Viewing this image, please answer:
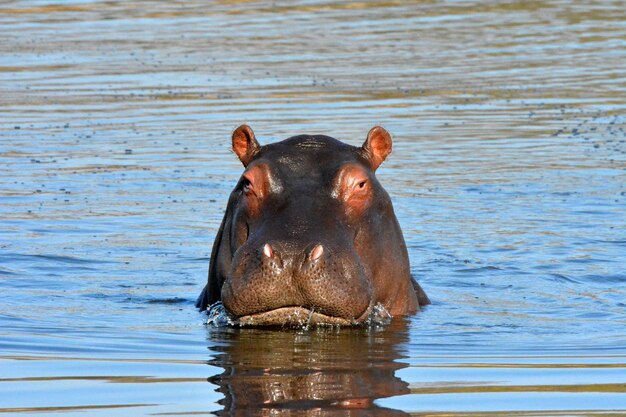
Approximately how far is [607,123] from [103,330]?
984 centimetres

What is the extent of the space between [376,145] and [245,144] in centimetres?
76

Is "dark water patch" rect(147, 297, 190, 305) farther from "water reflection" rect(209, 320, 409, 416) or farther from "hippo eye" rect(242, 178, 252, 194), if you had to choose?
"hippo eye" rect(242, 178, 252, 194)

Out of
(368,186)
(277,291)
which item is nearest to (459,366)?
(277,291)

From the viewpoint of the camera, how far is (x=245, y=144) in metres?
8.75

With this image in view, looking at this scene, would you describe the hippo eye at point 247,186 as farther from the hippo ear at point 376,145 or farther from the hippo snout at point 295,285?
the hippo ear at point 376,145

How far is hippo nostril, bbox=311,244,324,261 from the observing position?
7.40m

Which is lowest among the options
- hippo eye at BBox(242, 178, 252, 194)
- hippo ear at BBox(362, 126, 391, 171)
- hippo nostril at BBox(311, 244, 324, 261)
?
hippo nostril at BBox(311, 244, 324, 261)

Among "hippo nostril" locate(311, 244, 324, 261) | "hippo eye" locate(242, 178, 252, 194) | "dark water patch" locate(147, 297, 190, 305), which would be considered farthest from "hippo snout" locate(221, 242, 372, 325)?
"dark water patch" locate(147, 297, 190, 305)

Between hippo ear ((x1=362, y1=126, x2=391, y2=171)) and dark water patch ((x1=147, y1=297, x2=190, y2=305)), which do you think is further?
dark water patch ((x1=147, y1=297, x2=190, y2=305))

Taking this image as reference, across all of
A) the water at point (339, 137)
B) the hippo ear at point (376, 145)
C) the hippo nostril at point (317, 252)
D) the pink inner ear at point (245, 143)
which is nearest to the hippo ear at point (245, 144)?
the pink inner ear at point (245, 143)

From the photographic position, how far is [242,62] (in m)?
22.2

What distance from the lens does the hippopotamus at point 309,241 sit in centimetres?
744

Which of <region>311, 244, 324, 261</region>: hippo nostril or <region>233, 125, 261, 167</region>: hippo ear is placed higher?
<region>233, 125, 261, 167</region>: hippo ear

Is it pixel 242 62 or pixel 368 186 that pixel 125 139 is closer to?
pixel 242 62
